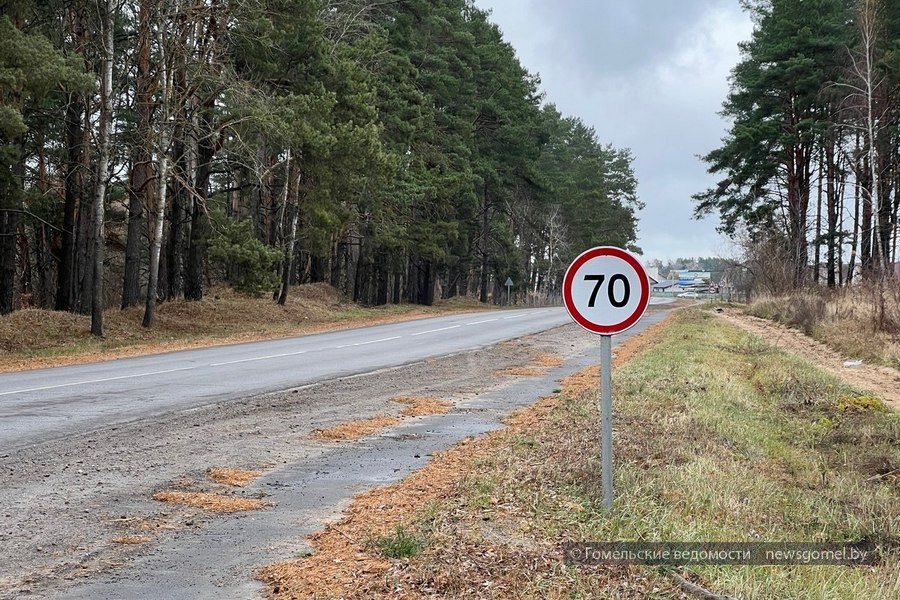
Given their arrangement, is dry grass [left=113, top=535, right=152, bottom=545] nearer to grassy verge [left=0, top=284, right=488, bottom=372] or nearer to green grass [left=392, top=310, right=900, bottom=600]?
green grass [left=392, top=310, right=900, bottom=600]

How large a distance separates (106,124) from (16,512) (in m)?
18.1

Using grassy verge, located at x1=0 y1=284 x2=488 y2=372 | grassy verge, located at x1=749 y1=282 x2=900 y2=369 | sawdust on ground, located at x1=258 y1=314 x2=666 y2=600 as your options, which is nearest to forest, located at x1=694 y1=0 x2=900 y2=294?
grassy verge, located at x1=749 y1=282 x2=900 y2=369

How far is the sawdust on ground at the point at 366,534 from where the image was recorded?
14.1 ft

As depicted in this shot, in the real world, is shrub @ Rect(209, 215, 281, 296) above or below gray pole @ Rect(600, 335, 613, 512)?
above

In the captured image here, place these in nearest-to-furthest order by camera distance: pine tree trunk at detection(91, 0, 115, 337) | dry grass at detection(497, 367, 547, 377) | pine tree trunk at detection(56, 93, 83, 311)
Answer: dry grass at detection(497, 367, 547, 377)
pine tree trunk at detection(91, 0, 115, 337)
pine tree trunk at detection(56, 93, 83, 311)

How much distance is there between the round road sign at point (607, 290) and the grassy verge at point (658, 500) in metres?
1.30

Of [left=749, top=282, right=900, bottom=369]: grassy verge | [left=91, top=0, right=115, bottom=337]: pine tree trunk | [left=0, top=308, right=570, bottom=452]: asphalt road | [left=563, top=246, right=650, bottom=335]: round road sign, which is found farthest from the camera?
[left=91, top=0, right=115, bottom=337]: pine tree trunk

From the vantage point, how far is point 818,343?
977 inches

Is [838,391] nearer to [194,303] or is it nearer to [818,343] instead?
[818,343]

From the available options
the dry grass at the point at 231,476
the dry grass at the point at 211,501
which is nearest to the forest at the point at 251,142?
the dry grass at the point at 231,476

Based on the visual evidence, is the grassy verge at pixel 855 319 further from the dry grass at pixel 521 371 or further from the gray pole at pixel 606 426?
the gray pole at pixel 606 426

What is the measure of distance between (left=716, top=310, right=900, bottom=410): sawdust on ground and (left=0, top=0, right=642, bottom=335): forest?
51.8 feet

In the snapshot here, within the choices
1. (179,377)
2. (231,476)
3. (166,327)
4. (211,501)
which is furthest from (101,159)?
(211,501)

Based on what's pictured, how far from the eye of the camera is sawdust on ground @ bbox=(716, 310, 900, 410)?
15492 mm
